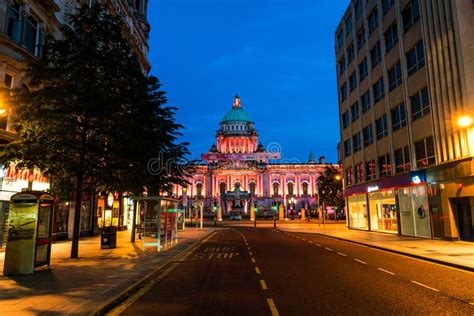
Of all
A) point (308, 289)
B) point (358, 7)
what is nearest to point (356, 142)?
point (358, 7)

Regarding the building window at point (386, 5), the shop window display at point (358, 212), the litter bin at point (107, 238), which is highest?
the building window at point (386, 5)

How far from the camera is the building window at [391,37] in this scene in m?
29.8

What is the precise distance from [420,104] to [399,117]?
3260 millimetres

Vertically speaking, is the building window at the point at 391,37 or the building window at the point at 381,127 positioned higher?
the building window at the point at 391,37

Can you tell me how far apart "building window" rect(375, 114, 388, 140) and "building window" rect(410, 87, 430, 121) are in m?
4.59

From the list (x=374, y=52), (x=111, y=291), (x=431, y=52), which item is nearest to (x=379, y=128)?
(x=374, y=52)

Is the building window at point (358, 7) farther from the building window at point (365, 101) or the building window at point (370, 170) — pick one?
the building window at point (370, 170)

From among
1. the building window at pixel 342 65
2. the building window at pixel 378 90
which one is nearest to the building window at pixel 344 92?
the building window at pixel 342 65

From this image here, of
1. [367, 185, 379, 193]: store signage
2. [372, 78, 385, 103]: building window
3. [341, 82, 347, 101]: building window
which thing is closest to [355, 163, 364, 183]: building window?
[367, 185, 379, 193]: store signage

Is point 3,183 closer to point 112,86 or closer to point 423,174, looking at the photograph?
point 112,86

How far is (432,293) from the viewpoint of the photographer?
958 centimetres

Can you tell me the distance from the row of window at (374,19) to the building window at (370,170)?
11.9 m

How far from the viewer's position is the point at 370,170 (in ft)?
117

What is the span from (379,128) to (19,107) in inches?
1157
